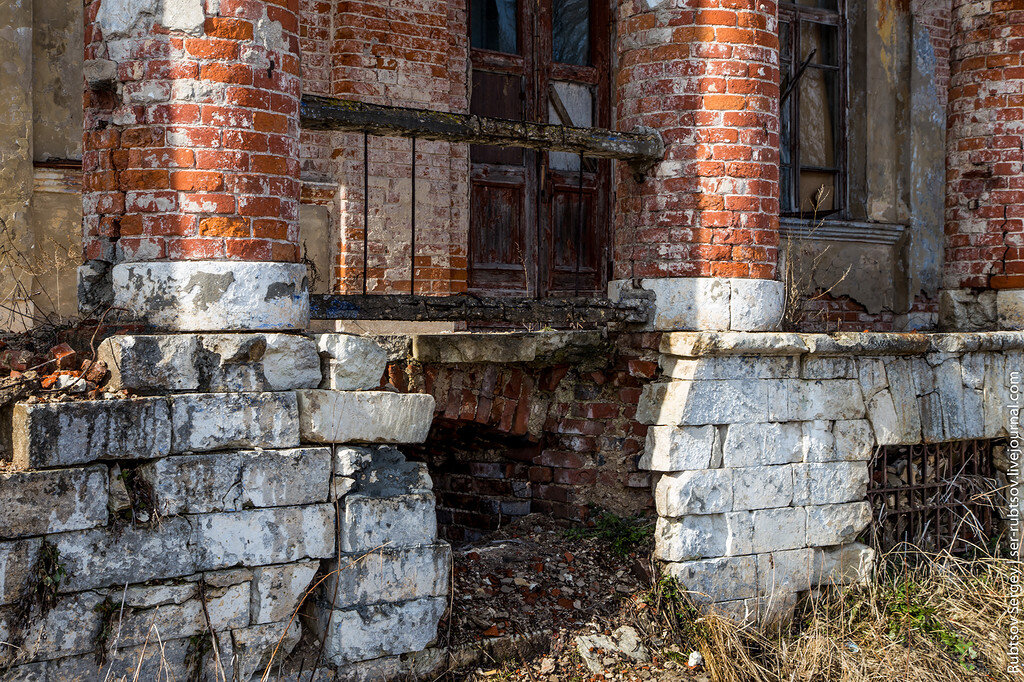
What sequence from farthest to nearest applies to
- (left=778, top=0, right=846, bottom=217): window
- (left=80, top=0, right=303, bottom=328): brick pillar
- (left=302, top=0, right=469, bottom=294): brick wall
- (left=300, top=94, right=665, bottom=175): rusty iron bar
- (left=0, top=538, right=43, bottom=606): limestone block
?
(left=778, top=0, right=846, bottom=217): window → (left=302, top=0, right=469, bottom=294): brick wall → (left=300, top=94, right=665, bottom=175): rusty iron bar → (left=80, top=0, right=303, bottom=328): brick pillar → (left=0, top=538, right=43, bottom=606): limestone block

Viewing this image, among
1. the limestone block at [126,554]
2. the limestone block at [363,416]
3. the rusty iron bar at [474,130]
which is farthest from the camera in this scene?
the rusty iron bar at [474,130]

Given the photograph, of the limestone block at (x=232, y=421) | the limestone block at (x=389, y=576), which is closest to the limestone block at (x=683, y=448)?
the limestone block at (x=389, y=576)

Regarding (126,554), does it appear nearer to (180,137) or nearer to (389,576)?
(389,576)

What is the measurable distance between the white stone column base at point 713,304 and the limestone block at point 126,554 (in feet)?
8.06

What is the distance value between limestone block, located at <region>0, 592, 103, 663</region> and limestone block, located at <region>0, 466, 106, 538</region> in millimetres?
242

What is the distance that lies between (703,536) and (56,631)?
277 cm

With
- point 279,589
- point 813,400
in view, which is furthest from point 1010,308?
point 279,589

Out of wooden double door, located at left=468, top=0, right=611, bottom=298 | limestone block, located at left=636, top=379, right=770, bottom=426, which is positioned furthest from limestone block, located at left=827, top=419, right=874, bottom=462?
wooden double door, located at left=468, top=0, right=611, bottom=298

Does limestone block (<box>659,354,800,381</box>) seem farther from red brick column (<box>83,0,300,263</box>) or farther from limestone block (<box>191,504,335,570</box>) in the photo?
red brick column (<box>83,0,300,263</box>)

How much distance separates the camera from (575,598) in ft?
13.6

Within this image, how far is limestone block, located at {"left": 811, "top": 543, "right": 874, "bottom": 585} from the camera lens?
14.8 feet

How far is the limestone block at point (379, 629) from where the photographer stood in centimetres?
336

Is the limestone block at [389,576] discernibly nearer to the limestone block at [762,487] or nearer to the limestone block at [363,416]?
the limestone block at [363,416]

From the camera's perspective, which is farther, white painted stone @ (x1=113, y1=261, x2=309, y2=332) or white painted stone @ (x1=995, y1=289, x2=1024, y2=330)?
white painted stone @ (x1=995, y1=289, x2=1024, y2=330)
